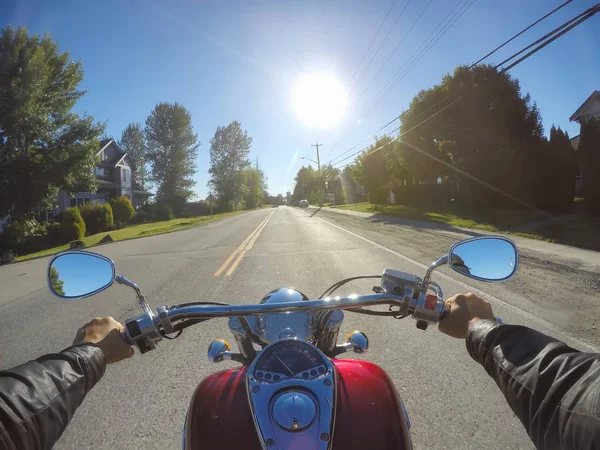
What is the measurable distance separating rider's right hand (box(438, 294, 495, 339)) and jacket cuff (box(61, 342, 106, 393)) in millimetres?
1435

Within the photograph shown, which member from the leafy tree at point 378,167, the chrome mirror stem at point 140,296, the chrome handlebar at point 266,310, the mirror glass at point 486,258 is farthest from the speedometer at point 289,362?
the leafy tree at point 378,167

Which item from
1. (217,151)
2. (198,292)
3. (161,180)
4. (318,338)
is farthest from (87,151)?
(217,151)

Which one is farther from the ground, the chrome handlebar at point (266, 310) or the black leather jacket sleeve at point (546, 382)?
the chrome handlebar at point (266, 310)

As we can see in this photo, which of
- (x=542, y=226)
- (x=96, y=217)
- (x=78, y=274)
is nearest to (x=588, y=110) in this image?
(x=542, y=226)

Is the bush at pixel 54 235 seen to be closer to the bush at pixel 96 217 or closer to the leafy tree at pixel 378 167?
the bush at pixel 96 217

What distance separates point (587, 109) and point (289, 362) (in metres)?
32.4

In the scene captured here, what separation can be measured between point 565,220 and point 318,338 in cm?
1866

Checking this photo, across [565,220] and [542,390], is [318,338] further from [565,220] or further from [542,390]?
[565,220]

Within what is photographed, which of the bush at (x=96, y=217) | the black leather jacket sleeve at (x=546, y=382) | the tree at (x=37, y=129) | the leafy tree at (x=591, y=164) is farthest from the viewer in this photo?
the bush at (x=96, y=217)

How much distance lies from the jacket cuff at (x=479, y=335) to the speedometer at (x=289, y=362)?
68 centimetres

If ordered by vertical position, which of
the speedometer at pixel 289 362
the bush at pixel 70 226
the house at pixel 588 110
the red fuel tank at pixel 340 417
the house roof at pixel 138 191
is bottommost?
the bush at pixel 70 226

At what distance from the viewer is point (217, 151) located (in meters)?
75.0

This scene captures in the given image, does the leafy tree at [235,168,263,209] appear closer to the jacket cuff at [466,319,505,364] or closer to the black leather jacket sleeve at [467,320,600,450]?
the jacket cuff at [466,319,505,364]

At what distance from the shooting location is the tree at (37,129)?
1816 centimetres
